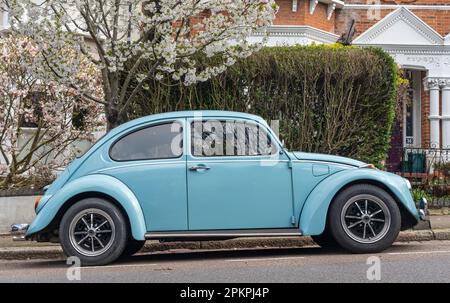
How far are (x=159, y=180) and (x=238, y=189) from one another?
91 cm

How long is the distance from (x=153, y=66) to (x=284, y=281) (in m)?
5.10

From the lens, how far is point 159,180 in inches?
293

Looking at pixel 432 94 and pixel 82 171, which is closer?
pixel 82 171

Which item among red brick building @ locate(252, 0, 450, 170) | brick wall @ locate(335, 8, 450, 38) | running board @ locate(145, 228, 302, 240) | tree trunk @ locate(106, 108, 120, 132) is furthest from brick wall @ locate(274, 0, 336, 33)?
running board @ locate(145, 228, 302, 240)

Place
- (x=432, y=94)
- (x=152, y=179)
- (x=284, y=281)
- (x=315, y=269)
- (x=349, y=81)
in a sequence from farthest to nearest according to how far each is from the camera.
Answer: (x=432, y=94) < (x=349, y=81) < (x=152, y=179) < (x=315, y=269) < (x=284, y=281)

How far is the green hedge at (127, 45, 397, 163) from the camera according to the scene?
11.2 m

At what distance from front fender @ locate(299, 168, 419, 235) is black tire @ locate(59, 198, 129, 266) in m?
2.10

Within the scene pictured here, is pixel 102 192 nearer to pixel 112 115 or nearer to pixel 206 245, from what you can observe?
pixel 206 245

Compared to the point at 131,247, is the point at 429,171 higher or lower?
higher

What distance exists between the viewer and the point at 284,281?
20.1ft

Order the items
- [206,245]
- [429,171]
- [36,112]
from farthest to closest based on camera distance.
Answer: [429,171], [36,112], [206,245]

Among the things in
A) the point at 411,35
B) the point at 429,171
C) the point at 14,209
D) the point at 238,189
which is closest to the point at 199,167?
the point at 238,189

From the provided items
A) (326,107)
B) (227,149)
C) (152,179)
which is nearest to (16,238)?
(152,179)

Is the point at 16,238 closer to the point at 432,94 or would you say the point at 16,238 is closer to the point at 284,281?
the point at 284,281
